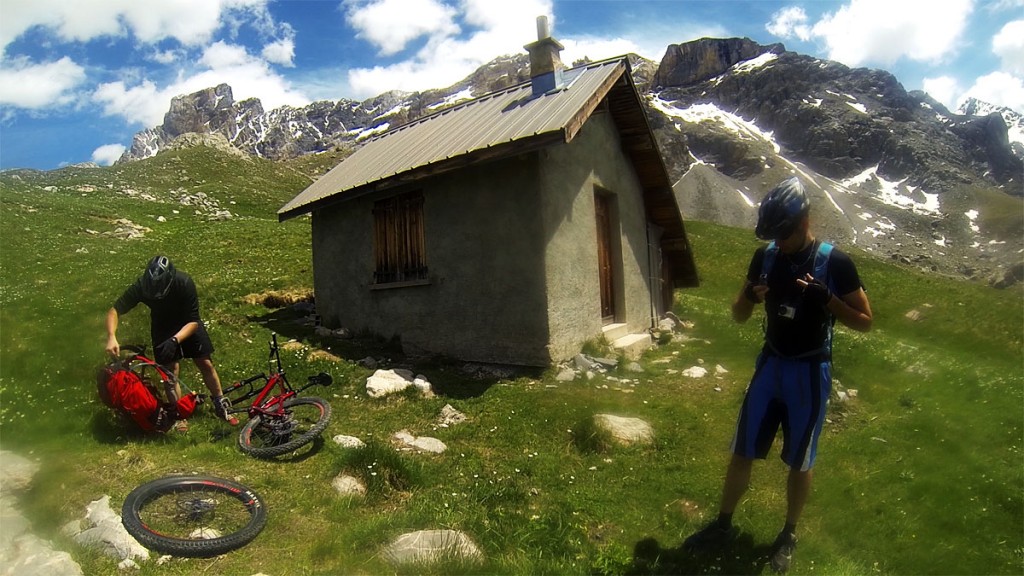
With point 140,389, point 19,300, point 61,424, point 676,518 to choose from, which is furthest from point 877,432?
point 19,300

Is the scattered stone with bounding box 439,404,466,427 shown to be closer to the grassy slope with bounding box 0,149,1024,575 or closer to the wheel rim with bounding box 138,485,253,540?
the grassy slope with bounding box 0,149,1024,575

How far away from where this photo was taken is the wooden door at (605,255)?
40.6 feet

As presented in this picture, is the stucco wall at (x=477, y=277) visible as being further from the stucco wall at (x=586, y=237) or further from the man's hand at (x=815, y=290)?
the man's hand at (x=815, y=290)

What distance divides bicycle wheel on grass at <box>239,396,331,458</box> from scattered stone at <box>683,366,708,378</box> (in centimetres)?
673

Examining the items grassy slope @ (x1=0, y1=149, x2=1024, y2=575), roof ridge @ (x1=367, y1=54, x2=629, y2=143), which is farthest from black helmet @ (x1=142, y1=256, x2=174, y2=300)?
roof ridge @ (x1=367, y1=54, x2=629, y2=143)

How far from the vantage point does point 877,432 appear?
7.36 metres

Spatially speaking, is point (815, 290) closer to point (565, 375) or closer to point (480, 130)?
point (565, 375)

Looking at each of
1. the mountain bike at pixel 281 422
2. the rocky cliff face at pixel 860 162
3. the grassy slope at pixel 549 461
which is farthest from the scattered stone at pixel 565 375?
the rocky cliff face at pixel 860 162

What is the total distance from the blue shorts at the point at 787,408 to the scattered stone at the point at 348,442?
415 centimetres

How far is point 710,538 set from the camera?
165 inches

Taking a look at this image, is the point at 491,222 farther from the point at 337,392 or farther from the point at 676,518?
the point at 676,518

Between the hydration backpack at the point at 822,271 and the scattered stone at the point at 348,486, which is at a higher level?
the hydration backpack at the point at 822,271

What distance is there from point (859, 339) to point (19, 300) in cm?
1852

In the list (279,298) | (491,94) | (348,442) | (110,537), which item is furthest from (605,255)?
(110,537)
